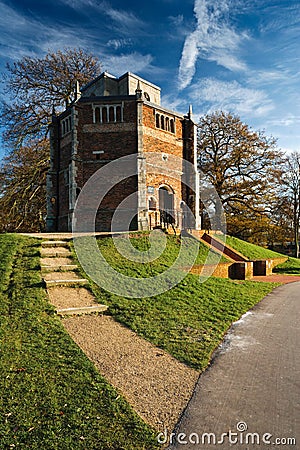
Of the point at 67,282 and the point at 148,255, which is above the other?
the point at 148,255

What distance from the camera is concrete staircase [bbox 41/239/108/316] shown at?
26.6 ft

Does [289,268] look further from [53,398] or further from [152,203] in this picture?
[53,398]

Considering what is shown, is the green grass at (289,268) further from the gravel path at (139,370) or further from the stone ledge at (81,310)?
the gravel path at (139,370)

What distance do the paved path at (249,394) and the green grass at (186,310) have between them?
1.40 ft

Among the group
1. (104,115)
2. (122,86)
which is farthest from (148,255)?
(122,86)

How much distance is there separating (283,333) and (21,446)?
5.75 meters

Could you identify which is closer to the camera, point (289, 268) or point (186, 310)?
point (186, 310)

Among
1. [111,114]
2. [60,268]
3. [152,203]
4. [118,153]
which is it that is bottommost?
[60,268]

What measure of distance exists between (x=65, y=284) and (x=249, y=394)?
245 inches

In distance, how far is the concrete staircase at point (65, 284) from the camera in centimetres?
809

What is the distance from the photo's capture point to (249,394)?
454 centimetres

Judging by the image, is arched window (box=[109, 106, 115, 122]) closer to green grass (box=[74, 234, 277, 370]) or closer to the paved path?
green grass (box=[74, 234, 277, 370])

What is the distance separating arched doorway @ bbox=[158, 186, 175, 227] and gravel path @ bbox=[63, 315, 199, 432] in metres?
16.4

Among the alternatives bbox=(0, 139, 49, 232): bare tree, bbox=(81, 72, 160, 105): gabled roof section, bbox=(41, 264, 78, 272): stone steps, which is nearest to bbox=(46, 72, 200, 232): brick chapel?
bbox=(81, 72, 160, 105): gabled roof section
